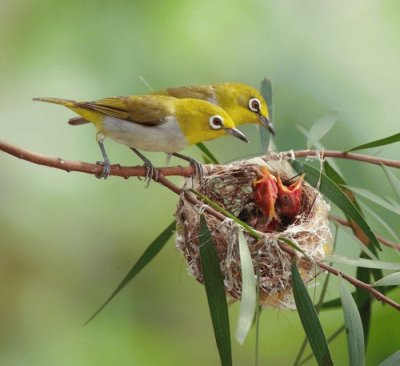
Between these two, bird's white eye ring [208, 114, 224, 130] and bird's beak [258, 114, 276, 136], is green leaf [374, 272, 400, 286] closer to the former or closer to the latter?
bird's white eye ring [208, 114, 224, 130]

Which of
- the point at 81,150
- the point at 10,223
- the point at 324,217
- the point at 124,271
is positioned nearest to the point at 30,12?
the point at 81,150

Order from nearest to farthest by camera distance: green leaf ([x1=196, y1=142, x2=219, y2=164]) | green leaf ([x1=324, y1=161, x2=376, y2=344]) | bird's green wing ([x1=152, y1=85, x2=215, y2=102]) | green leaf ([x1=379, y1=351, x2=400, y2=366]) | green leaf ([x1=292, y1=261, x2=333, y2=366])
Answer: green leaf ([x1=292, y1=261, x2=333, y2=366]), green leaf ([x1=379, y1=351, x2=400, y2=366]), green leaf ([x1=324, y1=161, x2=376, y2=344]), green leaf ([x1=196, y1=142, x2=219, y2=164]), bird's green wing ([x1=152, y1=85, x2=215, y2=102])

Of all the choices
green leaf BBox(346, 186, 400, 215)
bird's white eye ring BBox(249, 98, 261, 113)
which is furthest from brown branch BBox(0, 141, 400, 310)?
bird's white eye ring BBox(249, 98, 261, 113)

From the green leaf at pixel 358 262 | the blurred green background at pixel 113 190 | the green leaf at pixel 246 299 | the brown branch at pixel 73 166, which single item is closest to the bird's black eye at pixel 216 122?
the brown branch at pixel 73 166

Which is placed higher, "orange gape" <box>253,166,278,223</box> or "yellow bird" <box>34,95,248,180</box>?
"yellow bird" <box>34,95,248,180</box>

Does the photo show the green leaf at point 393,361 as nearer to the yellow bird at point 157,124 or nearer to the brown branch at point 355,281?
the brown branch at point 355,281

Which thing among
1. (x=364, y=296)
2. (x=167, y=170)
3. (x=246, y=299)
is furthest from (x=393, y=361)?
(x=167, y=170)
